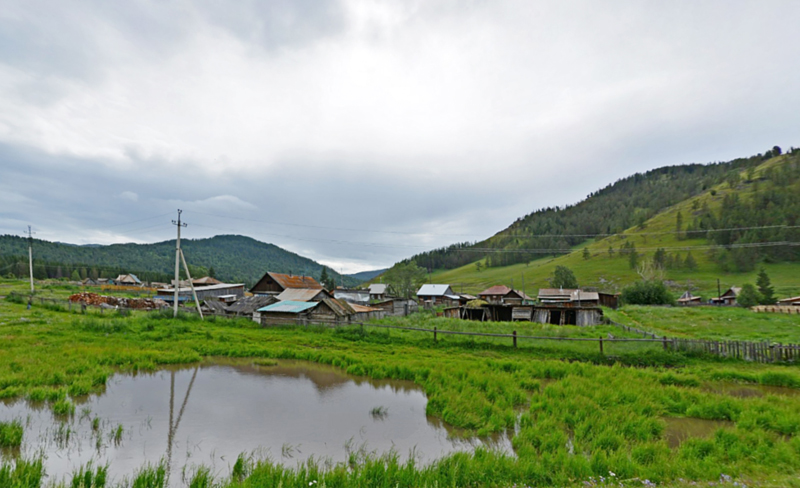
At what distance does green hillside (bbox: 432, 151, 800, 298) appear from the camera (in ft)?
308

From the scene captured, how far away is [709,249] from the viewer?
368 feet

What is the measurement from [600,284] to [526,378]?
10603cm

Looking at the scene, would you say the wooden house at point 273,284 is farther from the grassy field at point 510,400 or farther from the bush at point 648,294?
the bush at point 648,294

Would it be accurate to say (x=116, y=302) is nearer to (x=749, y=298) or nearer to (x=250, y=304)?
(x=250, y=304)

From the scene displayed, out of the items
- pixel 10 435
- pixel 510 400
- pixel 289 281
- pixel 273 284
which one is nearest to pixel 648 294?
pixel 289 281

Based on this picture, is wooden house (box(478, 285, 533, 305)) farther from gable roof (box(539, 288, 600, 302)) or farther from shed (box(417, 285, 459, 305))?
shed (box(417, 285, 459, 305))

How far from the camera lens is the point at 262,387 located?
13.5 m

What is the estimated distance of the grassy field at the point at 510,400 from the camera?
671 centimetres

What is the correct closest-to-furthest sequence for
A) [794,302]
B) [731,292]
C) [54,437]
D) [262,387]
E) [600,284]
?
[54,437], [262,387], [794,302], [731,292], [600,284]

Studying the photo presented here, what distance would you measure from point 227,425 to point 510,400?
8.62 m

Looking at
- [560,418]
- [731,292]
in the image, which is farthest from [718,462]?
[731,292]

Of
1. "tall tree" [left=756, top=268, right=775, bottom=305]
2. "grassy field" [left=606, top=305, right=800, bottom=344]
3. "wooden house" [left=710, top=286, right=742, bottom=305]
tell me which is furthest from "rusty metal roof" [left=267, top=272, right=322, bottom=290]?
"wooden house" [left=710, top=286, right=742, bottom=305]

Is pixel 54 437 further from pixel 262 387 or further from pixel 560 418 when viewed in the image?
pixel 560 418

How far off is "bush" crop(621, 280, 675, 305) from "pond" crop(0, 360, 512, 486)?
70.3m
